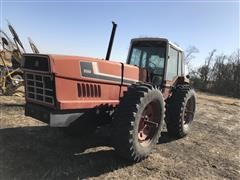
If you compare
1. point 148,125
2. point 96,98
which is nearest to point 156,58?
point 148,125

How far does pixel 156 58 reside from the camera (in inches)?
284

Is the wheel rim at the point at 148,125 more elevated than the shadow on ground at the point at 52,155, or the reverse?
the wheel rim at the point at 148,125

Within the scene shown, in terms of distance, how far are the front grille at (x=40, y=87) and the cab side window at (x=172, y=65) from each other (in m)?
3.19

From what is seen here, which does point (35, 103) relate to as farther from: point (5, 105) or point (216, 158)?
point (5, 105)

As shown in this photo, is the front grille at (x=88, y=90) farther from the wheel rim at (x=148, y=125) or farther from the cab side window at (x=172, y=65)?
the cab side window at (x=172, y=65)

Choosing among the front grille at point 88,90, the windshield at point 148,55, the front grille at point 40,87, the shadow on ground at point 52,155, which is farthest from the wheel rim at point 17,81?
the front grille at point 88,90

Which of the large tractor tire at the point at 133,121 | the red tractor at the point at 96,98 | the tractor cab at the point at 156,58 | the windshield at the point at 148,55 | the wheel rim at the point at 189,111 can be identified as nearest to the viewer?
the red tractor at the point at 96,98

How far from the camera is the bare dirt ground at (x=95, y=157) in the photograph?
15.9 ft

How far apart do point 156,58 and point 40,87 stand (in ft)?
10.3

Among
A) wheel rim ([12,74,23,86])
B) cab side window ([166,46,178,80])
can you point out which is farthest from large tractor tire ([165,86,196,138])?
wheel rim ([12,74,23,86])

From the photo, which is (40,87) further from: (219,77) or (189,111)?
(219,77)

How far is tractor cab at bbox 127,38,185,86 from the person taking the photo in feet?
23.0

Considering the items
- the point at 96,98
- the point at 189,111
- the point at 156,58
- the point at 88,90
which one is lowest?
the point at 189,111

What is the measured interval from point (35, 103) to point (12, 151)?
1.05 m
